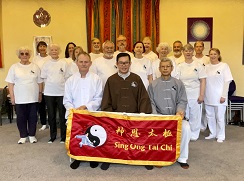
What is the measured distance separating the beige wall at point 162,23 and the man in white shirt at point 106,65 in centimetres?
234

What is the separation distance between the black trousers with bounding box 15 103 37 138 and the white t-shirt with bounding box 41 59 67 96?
0.32m

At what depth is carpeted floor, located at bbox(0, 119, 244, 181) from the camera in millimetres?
3100

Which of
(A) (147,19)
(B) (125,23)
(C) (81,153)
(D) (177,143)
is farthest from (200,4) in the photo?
(C) (81,153)

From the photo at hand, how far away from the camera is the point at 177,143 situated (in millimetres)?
3252

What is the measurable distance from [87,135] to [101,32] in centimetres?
337

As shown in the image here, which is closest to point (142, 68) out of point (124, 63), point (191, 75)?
point (191, 75)

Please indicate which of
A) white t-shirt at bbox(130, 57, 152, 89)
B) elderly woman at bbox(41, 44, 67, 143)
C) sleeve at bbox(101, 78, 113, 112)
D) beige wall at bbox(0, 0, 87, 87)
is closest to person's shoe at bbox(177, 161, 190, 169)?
sleeve at bbox(101, 78, 113, 112)

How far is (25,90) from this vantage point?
14.2ft

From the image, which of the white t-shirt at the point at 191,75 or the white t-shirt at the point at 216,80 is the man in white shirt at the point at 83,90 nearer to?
the white t-shirt at the point at 191,75

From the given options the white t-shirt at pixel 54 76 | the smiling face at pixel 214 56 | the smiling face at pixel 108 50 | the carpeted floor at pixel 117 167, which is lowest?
the carpeted floor at pixel 117 167

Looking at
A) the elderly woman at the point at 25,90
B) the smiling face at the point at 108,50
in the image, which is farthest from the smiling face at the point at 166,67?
the elderly woman at the point at 25,90

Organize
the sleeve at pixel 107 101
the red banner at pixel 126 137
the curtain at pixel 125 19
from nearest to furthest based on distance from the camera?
the red banner at pixel 126 137 < the sleeve at pixel 107 101 < the curtain at pixel 125 19

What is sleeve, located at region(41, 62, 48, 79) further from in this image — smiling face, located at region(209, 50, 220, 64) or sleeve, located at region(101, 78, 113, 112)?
smiling face, located at region(209, 50, 220, 64)

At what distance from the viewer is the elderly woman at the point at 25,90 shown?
14.2 ft
